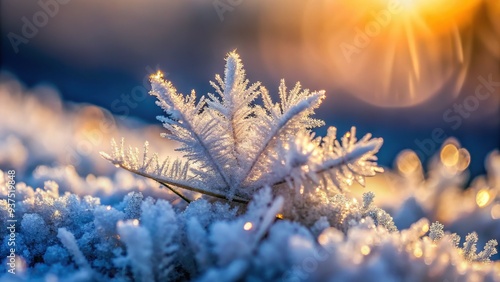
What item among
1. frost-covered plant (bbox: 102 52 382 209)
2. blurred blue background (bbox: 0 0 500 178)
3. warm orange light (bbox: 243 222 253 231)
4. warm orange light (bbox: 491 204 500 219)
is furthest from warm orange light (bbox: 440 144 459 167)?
blurred blue background (bbox: 0 0 500 178)

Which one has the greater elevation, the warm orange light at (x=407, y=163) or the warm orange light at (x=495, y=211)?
the warm orange light at (x=407, y=163)

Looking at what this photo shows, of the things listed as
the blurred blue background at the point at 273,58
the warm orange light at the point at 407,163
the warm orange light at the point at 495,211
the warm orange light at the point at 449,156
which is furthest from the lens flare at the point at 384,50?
the warm orange light at the point at 495,211

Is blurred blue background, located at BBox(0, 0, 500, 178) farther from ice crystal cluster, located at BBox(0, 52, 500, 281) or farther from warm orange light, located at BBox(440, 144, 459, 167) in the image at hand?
ice crystal cluster, located at BBox(0, 52, 500, 281)

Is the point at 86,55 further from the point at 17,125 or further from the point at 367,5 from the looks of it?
the point at 17,125

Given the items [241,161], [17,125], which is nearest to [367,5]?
[17,125]

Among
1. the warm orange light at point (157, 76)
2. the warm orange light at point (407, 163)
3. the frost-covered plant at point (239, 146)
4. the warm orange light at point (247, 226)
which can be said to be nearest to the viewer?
the warm orange light at point (247, 226)

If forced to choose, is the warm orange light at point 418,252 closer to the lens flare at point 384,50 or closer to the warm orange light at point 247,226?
the warm orange light at point 247,226
